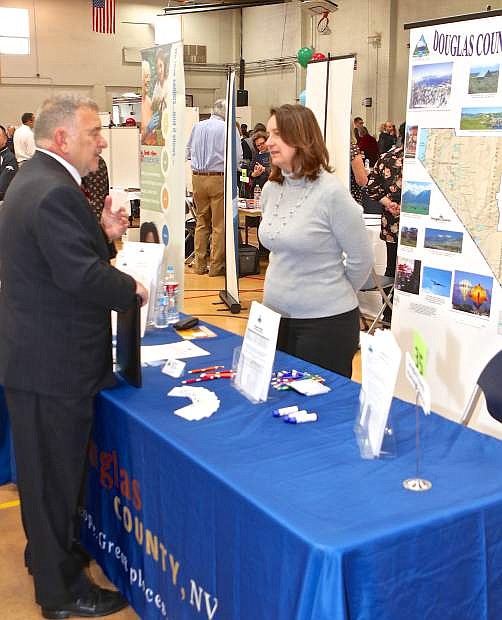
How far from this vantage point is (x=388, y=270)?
18.4 ft

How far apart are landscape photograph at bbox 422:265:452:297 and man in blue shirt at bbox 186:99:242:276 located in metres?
4.42

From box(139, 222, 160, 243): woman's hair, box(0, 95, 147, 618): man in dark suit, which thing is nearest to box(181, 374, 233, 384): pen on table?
box(0, 95, 147, 618): man in dark suit

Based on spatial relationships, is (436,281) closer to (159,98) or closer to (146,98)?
(159,98)

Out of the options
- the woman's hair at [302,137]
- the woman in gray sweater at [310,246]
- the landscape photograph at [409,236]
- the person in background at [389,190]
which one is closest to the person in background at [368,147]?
the person in background at [389,190]

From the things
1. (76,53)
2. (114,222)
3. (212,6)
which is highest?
(212,6)

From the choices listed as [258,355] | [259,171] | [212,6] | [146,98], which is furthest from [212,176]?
[212,6]

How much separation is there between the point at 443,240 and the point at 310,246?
0.94 metres

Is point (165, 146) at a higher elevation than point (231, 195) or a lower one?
higher

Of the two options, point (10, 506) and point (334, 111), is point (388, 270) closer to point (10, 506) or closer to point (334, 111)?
point (334, 111)

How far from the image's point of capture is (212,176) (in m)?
7.79

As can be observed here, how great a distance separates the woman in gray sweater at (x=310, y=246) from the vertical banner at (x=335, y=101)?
6.95 ft

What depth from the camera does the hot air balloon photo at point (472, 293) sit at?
3.16m

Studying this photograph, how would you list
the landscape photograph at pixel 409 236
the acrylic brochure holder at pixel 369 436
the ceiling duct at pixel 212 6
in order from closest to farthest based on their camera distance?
the acrylic brochure holder at pixel 369 436, the landscape photograph at pixel 409 236, the ceiling duct at pixel 212 6

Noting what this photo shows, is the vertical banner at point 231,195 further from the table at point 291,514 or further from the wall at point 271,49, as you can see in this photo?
the wall at point 271,49
